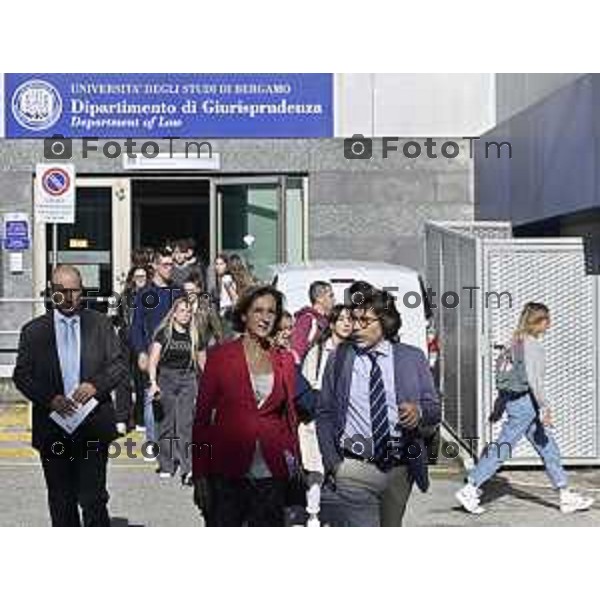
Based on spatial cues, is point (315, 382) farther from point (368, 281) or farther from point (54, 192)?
point (54, 192)

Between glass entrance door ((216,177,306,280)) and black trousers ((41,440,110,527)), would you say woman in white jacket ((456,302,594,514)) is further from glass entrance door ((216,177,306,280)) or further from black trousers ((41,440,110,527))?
black trousers ((41,440,110,527))

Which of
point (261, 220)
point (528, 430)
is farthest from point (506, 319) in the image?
point (261, 220)

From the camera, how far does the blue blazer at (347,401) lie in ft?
27.0

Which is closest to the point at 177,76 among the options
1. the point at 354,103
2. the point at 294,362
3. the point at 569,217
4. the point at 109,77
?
the point at 109,77

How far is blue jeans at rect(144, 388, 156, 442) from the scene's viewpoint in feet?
29.4

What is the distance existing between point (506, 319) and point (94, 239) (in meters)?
2.31

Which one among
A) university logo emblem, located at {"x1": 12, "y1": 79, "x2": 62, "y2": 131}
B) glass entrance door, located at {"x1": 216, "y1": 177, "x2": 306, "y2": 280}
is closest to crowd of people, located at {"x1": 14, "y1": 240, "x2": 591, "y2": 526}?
glass entrance door, located at {"x1": 216, "y1": 177, "x2": 306, "y2": 280}

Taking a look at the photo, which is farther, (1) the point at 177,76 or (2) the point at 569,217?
(2) the point at 569,217

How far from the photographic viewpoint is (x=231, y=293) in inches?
348

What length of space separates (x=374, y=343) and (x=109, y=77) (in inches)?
75.8

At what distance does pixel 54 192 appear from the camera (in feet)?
29.6

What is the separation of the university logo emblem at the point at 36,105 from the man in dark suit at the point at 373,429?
199cm

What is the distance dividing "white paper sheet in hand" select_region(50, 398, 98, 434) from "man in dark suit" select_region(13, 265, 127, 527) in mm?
18
